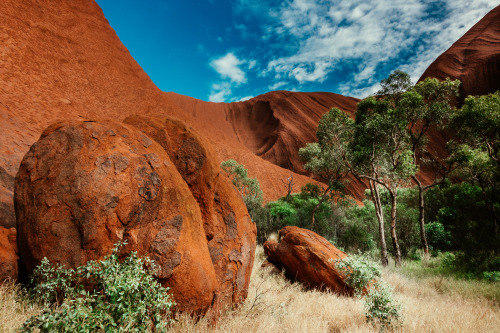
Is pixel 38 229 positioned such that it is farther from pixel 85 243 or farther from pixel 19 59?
pixel 19 59

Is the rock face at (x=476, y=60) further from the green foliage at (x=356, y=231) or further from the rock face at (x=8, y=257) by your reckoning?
the rock face at (x=8, y=257)

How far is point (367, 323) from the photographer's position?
4645mm

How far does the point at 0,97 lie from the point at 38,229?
74.0 feet

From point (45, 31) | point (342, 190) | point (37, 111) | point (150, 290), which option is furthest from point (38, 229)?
point (45, 31)

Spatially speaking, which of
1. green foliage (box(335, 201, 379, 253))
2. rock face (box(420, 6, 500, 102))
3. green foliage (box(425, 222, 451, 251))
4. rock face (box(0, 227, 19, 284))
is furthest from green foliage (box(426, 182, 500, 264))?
rock face (box(420, 6, 500, 102))

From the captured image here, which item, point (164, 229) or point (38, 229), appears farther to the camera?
point (164, 229)

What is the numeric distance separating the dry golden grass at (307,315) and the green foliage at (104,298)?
38 centimetres

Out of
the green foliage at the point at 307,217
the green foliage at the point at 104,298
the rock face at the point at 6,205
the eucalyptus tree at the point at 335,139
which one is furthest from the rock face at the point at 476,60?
the rock face at the point at 6,205

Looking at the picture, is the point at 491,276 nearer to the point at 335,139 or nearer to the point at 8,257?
the point at 335,139

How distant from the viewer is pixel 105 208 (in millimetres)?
3053

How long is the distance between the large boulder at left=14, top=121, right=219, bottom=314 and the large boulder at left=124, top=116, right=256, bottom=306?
0.62 meters

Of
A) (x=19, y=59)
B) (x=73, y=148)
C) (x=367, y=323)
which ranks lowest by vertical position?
(x=367, y=323)

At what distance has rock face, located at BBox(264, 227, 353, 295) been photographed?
7148 mm

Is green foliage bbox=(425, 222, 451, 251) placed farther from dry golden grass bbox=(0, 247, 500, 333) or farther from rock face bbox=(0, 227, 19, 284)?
rock face bbox=(0, 227, 19, 284)
